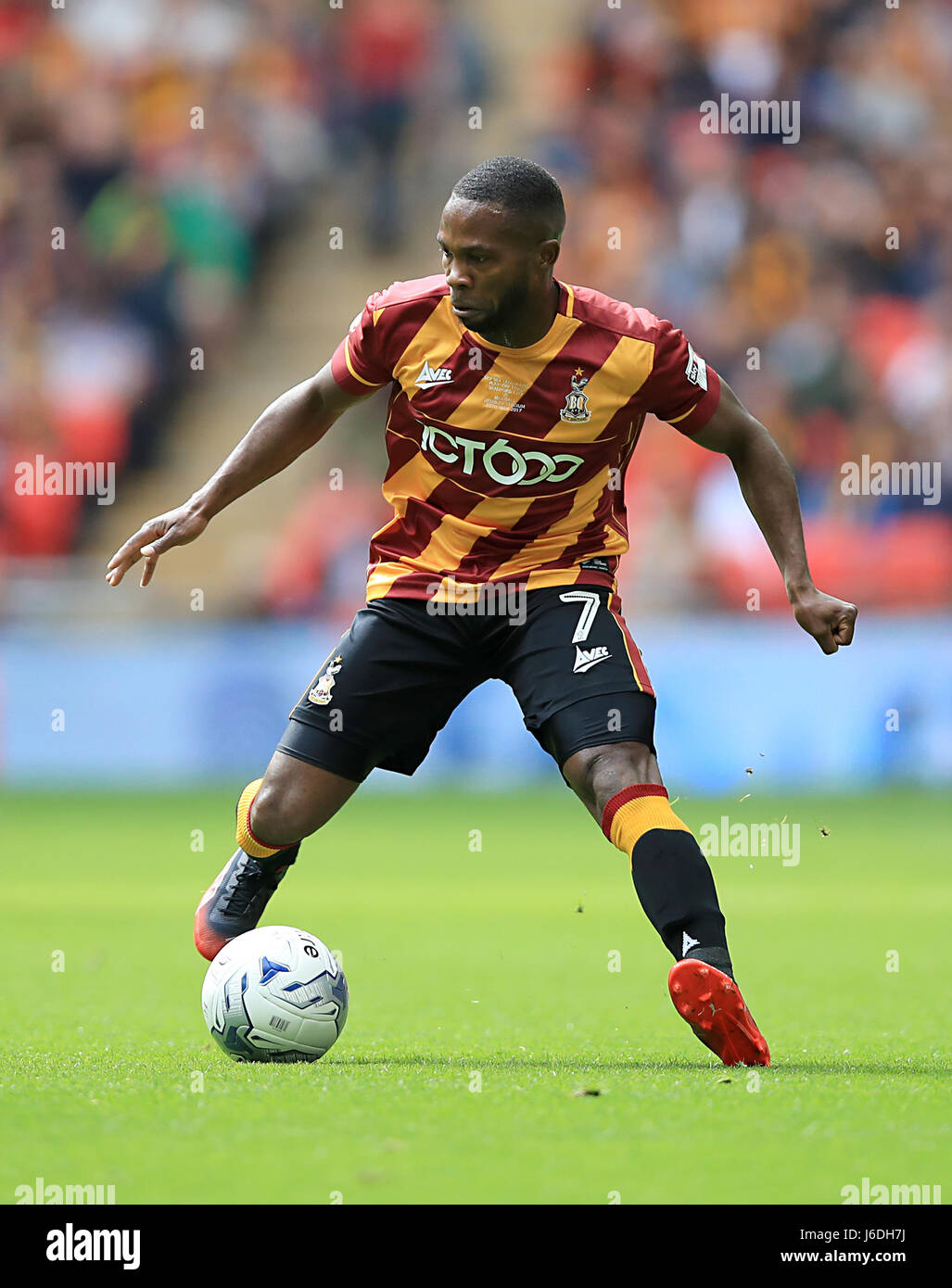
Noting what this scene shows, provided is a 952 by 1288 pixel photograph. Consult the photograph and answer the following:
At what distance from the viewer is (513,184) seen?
202 inches

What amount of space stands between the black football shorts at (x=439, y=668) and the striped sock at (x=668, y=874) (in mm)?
281

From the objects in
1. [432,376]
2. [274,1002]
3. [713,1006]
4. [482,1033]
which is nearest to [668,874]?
[713,1006]

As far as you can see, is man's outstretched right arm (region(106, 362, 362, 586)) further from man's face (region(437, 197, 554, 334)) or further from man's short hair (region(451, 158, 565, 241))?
man's short hair (region(451, 158, 565, 241))

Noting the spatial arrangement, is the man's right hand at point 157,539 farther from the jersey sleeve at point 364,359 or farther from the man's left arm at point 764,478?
the man's left arm at point 764,478

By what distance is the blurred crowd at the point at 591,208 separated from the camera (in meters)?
14.8

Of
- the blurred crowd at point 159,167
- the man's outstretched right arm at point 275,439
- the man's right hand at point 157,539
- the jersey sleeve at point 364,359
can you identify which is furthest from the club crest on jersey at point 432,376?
the blurred crowd at point 159,167

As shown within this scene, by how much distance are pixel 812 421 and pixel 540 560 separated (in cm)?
984

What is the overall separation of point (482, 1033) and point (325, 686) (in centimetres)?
108

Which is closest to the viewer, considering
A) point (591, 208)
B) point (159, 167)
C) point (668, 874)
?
point (668, 874)

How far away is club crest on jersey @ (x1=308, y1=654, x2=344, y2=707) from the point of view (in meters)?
5.53

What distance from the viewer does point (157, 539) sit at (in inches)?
217

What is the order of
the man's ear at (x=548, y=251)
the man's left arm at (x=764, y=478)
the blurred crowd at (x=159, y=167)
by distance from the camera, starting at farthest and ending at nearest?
the blurred crowd at (x=159, y=167)
the man's left arm at (x=764, y=478)
the man's ear at (x=548, y=251)

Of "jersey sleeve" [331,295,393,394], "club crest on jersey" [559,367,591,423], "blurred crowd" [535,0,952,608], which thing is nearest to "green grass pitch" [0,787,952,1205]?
"club crest on jersey" [559,367,591,423]

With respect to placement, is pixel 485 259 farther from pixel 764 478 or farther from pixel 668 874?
pixel 668 874
